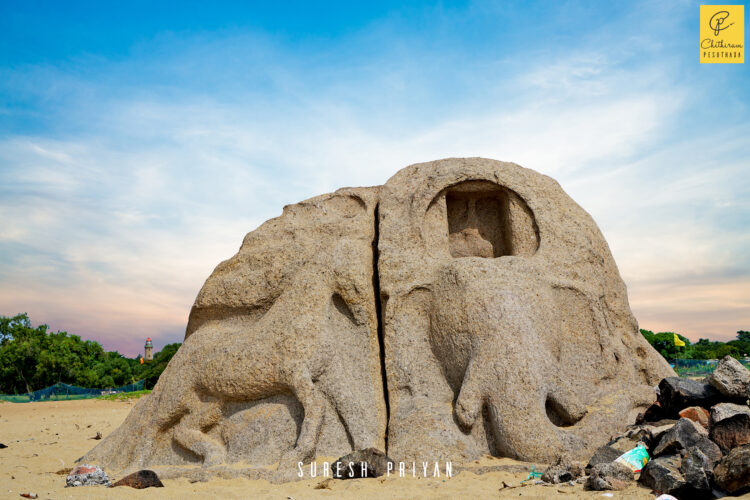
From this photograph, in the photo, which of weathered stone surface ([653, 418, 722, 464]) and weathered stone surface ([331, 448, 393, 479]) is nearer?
weathered stone surface ([653, 418, 722, 464])

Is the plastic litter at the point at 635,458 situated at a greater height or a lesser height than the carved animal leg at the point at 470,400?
lesser

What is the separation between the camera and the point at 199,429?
22.3ft

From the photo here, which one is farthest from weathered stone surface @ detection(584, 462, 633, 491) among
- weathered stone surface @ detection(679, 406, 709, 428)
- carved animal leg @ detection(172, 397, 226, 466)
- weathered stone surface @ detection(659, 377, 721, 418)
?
carved animal leg @ detection(172, 397, 226, 466)

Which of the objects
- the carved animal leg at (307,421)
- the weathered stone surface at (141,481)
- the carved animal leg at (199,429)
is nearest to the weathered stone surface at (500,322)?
the carved animal leg at (307,421)

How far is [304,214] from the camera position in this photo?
8.13 meters

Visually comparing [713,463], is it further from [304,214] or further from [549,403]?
[304,214]

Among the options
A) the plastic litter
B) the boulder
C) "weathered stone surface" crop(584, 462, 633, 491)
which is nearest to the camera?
"weathered stone surface" crop(584, 462, 633, 491)

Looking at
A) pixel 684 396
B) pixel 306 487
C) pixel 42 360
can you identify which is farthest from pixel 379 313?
pixel 42 360

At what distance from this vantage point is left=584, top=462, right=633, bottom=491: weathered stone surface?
4.80m

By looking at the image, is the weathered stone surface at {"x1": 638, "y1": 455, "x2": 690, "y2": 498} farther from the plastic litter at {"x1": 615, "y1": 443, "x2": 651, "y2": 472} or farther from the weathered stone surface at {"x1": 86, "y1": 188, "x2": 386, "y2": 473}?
the weathered stone surface at {"x1": 86, "y1": 188, "x2": 386, "y2": 473}

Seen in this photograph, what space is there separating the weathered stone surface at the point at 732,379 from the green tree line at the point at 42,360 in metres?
25.1

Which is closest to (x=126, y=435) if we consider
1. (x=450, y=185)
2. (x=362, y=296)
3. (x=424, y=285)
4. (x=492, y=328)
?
(x=362, y=296)

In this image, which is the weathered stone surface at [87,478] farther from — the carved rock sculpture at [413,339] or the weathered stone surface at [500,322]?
the weathered stone surface at [500,322]

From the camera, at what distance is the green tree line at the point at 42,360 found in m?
26.6
